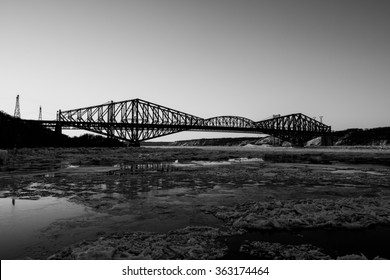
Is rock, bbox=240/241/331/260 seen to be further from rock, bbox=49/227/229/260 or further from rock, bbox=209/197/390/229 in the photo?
rock, bbox=209/197/390/229

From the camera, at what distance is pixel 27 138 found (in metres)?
46.4

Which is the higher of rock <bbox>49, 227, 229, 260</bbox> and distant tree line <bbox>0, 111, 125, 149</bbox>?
distant tree line <bbox>0, 111, 125, 149</bbox>

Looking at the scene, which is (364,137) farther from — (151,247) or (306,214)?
(151,247)

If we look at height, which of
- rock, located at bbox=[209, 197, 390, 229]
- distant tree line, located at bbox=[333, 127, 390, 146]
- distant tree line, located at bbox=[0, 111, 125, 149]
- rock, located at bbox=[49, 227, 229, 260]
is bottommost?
rock, located at bbox=[49, 227, 229, 260]

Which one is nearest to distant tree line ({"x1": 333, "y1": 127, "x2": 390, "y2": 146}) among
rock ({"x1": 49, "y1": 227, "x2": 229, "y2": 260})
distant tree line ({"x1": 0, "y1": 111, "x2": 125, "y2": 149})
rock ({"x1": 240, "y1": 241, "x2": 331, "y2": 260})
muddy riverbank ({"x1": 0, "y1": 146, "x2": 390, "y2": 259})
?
distant tree line ({"x1": 0, "y1": 111, "x2": 125, "y2": 149})

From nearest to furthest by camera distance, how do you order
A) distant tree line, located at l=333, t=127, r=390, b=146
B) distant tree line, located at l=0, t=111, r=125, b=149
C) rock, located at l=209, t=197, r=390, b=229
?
rock, located at l=209, t=197, r=390, b=229
distant tree line, located at l=0, t=111, r=125, b=149
distant tree line, located at l=333, t=127, r=390, b=146

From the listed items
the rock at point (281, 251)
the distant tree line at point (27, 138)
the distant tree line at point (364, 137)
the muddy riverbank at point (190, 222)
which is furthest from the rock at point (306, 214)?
the distant tree line at point (364, 137)

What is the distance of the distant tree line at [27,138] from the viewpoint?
123ft

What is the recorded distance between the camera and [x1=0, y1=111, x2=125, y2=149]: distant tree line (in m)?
37.6

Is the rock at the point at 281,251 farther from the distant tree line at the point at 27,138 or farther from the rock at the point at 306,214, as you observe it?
the distant tree line at the point at 27,138

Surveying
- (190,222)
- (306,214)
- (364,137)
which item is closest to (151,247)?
(190,222)

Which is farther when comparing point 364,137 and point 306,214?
point 364,137

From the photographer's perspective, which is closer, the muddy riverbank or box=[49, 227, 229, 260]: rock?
box=[49, 227, 229, 260]: rock

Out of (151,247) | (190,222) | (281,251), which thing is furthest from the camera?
(190,222)
